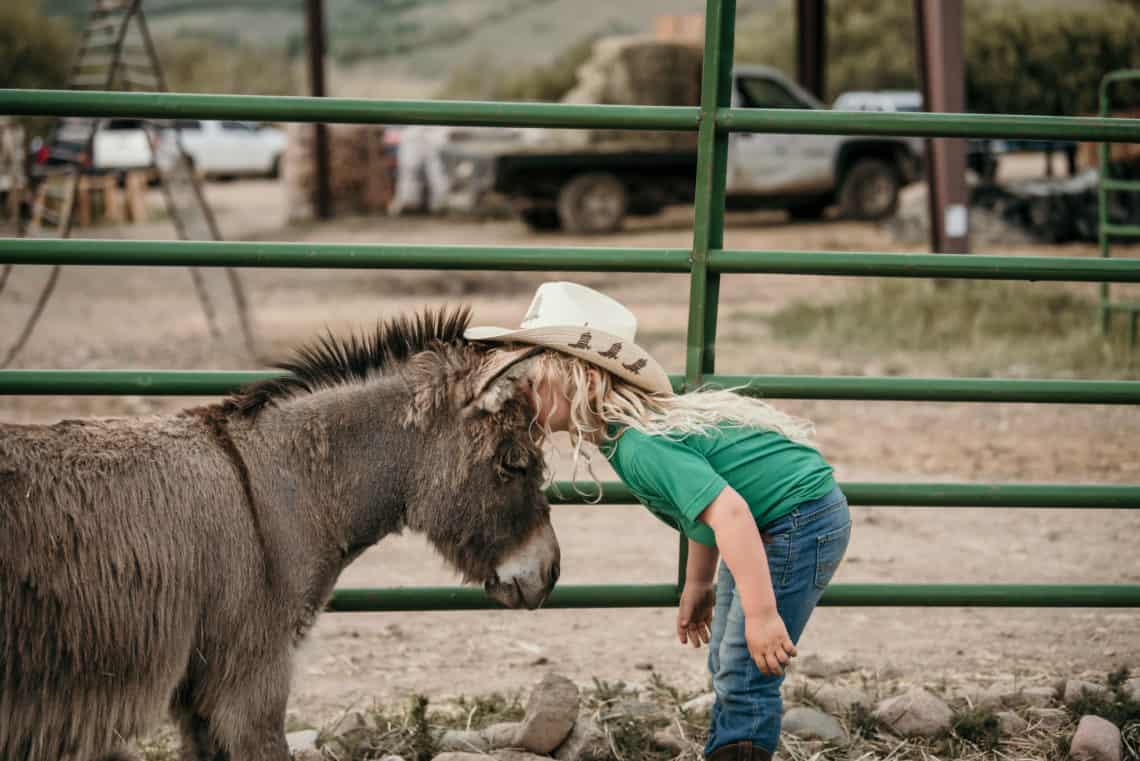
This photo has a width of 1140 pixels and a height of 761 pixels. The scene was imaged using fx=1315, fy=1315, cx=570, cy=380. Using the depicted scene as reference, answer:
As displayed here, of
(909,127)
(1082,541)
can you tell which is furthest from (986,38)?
(909,127)

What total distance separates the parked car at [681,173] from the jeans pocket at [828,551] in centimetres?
1563

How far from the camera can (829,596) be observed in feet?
13.0

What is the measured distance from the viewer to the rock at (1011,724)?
3932 millimetres

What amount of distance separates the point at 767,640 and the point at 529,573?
57 cm

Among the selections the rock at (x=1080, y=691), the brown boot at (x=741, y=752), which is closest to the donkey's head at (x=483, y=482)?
the brown boot at (x=741, y=752)

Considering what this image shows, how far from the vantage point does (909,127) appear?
3.88 meters

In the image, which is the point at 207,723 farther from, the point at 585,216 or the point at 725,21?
the point at 585,216

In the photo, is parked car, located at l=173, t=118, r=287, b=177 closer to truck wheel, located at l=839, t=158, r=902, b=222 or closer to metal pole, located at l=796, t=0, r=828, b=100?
metal pole, located at l=796, t=0, r=828, b=100

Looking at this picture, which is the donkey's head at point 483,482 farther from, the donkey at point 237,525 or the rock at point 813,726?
the rock at point 813,726

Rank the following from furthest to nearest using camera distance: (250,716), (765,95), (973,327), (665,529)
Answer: (765,95)
(973,327)
(665,529)
(250,716)

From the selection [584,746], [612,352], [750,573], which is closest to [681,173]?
[584,746]

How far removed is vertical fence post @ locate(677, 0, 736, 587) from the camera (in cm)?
379

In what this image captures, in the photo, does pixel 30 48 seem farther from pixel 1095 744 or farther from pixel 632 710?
pixel 1095 744

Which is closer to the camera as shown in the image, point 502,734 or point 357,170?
point 502,734
